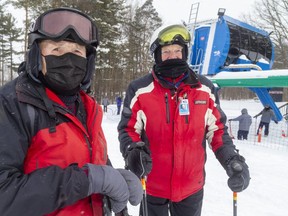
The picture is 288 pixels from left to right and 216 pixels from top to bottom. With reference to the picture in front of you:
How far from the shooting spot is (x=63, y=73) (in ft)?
4.44

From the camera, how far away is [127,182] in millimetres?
1453

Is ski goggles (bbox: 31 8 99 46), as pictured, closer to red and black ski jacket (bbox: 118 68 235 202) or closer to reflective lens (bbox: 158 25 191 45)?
red and black ski jacket (bbox: 118 68 235 202)

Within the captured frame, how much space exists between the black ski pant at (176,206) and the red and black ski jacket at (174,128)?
7cm

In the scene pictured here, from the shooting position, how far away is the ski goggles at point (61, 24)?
131cm

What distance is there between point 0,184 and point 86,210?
0.44m

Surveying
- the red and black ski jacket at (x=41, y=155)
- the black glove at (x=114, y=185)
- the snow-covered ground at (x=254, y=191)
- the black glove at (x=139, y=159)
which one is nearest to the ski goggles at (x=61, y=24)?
the red and black ski jacket at (x=41, y=155)

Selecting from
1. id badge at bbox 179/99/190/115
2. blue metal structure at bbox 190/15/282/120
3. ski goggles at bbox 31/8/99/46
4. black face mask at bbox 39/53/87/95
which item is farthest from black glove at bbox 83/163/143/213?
blue metal structure at bbox 190/15/282/120

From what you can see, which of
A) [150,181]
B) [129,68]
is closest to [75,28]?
[150,181]

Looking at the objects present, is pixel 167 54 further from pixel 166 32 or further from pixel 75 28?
pixel 75 28

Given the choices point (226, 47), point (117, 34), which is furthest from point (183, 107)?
point (117, 34)

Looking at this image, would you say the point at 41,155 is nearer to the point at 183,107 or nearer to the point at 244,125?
the point at 183,107

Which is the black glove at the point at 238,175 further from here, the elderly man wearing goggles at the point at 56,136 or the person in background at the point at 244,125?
the person in background at the point at 244,125

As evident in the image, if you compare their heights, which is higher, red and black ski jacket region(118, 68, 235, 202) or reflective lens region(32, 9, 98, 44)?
reflective lens region(32, 9, 98, 44)

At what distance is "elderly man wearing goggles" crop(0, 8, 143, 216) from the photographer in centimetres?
107
